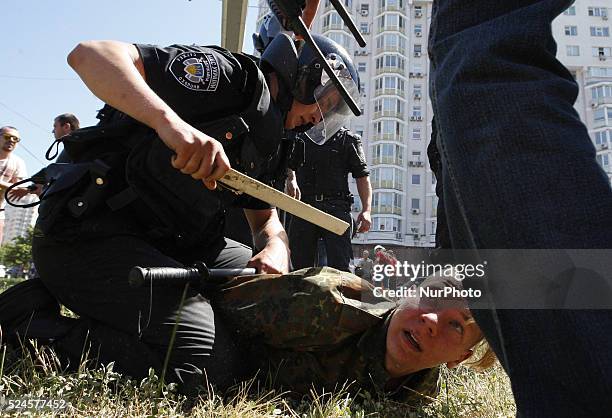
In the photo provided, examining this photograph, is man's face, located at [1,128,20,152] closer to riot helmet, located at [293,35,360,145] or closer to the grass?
riot helmet, located at [293,35,360,145]

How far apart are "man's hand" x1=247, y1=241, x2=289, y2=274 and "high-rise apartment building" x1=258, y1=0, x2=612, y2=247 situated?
37.9m

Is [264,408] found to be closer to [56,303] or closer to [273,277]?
[273,277]

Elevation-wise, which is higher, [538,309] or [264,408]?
[538,309]

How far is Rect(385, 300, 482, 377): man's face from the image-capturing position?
1953mm

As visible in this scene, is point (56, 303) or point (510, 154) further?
point (56, 303)

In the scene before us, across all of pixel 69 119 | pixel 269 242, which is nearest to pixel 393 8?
pixel 69 119

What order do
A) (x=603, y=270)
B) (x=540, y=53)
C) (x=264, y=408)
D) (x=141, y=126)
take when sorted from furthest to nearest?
(x=141, y=126) < (x=264, y=408) < (x=540, y=53) < (x=603, y=270)

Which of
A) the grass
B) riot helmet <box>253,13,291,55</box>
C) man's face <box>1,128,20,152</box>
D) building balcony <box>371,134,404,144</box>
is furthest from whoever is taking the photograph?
building balcony <box>371,134,404,144</box>

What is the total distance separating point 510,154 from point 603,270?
22cm

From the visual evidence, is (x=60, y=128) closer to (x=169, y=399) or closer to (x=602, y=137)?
(x=169, y=399)

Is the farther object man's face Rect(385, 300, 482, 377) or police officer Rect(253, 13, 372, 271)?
police officer Rect(253, 13, 372, 271)

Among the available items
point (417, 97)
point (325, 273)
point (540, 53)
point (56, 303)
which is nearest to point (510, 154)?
point (540, 53)

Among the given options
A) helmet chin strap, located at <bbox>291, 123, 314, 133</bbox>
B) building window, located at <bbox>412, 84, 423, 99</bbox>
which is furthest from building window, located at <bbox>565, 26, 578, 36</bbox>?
helmet chin strap, located at <bbox>291, 123, 314, 133</bbox>

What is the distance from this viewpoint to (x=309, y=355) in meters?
2.02
